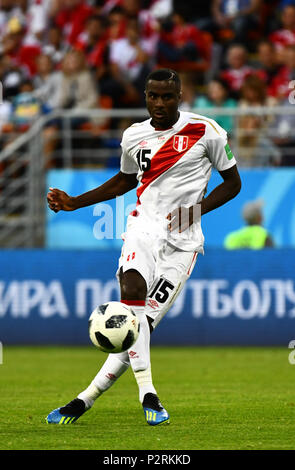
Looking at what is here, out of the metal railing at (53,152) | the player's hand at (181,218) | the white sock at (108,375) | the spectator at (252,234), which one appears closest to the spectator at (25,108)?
the metal railing at (53,152)

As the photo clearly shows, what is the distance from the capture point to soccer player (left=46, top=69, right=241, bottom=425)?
6805 millimetres

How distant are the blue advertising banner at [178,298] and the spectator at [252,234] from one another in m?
0.32

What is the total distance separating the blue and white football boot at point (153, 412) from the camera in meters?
6.67

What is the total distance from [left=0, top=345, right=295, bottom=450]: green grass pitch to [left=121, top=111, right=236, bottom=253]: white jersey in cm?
137

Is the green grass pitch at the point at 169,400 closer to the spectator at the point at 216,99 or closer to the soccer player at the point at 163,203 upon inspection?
the soccer player at the point at 163,203

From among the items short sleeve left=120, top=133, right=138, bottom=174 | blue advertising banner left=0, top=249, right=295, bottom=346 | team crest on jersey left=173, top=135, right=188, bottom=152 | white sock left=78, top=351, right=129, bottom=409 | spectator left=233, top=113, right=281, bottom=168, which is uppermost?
team crest on jersey left=173, top=135, right=188, bottom=152

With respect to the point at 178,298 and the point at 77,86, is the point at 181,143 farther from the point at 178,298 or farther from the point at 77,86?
the point at 77,86

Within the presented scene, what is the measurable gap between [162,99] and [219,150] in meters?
0.56

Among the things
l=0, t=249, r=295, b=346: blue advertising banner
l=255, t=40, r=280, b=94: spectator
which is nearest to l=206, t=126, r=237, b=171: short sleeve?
l=0, t=249, r=295, b=346: blue advertising banner

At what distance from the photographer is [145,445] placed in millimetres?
5723

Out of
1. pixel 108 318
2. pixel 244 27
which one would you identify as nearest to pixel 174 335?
pixel 244 27

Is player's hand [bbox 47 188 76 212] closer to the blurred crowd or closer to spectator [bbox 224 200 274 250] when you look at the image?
spectator [bbox 224 200 274 250]
